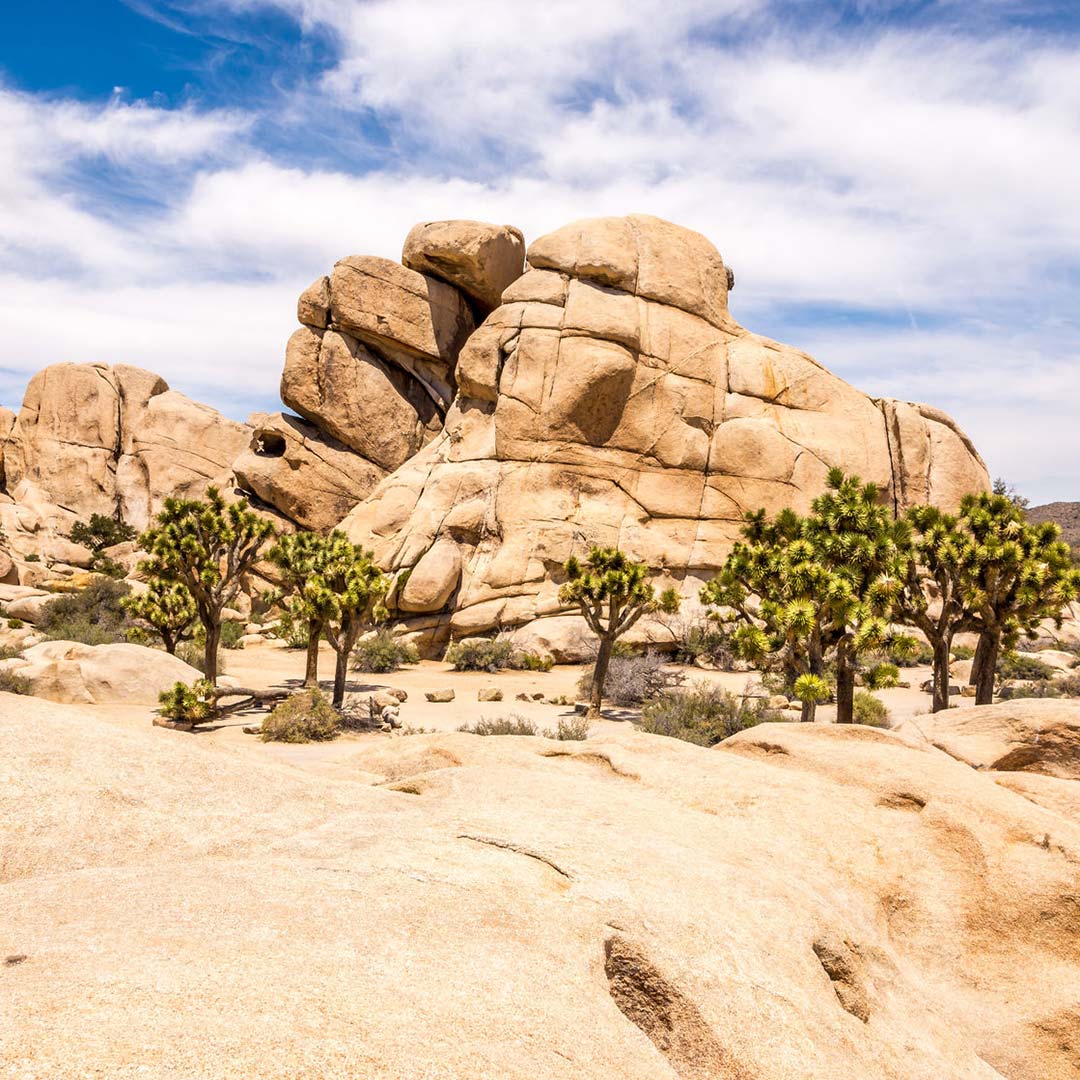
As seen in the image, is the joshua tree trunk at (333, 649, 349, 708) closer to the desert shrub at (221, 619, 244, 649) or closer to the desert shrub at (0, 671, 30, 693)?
the desert shrub at (0, 671, 30, 693)

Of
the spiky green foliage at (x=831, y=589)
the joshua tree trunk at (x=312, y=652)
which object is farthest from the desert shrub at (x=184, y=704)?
the spiky green foliage at (x=831, y=589)

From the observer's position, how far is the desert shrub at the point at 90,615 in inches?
1091

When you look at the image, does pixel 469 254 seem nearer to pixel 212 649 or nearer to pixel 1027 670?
pixel 212 649

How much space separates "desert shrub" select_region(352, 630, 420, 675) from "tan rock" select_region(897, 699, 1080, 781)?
20304 millimetres

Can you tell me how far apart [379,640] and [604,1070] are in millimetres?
27970

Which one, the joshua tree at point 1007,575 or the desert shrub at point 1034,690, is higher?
the joshua tree at point 1007,575

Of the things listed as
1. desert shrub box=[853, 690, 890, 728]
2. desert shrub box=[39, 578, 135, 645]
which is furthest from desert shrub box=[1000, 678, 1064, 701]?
desert shrub box=[39, 578, 135, 645]

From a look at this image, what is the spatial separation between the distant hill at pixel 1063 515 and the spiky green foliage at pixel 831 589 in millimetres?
57518

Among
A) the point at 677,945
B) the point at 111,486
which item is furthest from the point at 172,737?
the point at 111,486

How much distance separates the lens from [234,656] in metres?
29.2

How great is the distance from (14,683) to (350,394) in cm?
2510

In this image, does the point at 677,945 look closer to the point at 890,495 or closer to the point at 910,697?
Result: the point at 910,697

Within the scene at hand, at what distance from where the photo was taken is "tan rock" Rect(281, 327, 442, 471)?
132ft

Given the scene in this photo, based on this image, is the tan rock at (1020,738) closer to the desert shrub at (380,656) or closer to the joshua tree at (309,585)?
the joshua tree at (309,585)
